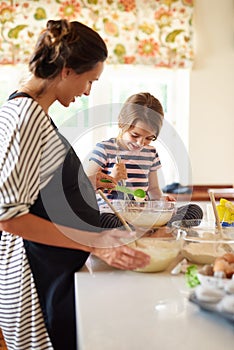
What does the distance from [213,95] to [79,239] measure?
313 centimetres

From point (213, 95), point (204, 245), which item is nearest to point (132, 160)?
point (204, 245)

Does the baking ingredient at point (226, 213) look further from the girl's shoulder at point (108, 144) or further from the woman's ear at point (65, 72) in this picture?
the woman's ear at point (65, 72)

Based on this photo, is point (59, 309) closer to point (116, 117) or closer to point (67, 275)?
point (67, 275)

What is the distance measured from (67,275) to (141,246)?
194mm

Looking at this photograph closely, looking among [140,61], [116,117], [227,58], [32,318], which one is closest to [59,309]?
[32,318]

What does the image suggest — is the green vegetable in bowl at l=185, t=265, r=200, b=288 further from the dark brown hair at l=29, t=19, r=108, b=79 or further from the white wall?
the white wall

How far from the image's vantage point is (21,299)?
1230 mm

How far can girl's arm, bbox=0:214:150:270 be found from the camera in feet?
3.67

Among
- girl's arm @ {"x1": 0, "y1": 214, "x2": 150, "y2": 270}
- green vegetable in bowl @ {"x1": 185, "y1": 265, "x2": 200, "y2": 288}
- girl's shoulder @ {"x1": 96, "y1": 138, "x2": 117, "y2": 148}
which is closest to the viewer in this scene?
green vegetable in bowl @ {"x1": 185, "y1": 265, "x2": 200, "y2": 288}

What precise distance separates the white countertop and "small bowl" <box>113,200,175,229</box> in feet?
1.37

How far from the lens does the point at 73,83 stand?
1259mm

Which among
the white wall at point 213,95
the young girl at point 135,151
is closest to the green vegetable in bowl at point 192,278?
the young girl at point 135,151

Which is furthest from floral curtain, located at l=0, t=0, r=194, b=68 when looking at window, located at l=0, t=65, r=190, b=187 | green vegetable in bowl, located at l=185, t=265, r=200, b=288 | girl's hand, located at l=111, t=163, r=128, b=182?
green vegetable in bowl, located at l=185, t=265, r=200, b=288

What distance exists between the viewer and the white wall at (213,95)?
4.05 metres
